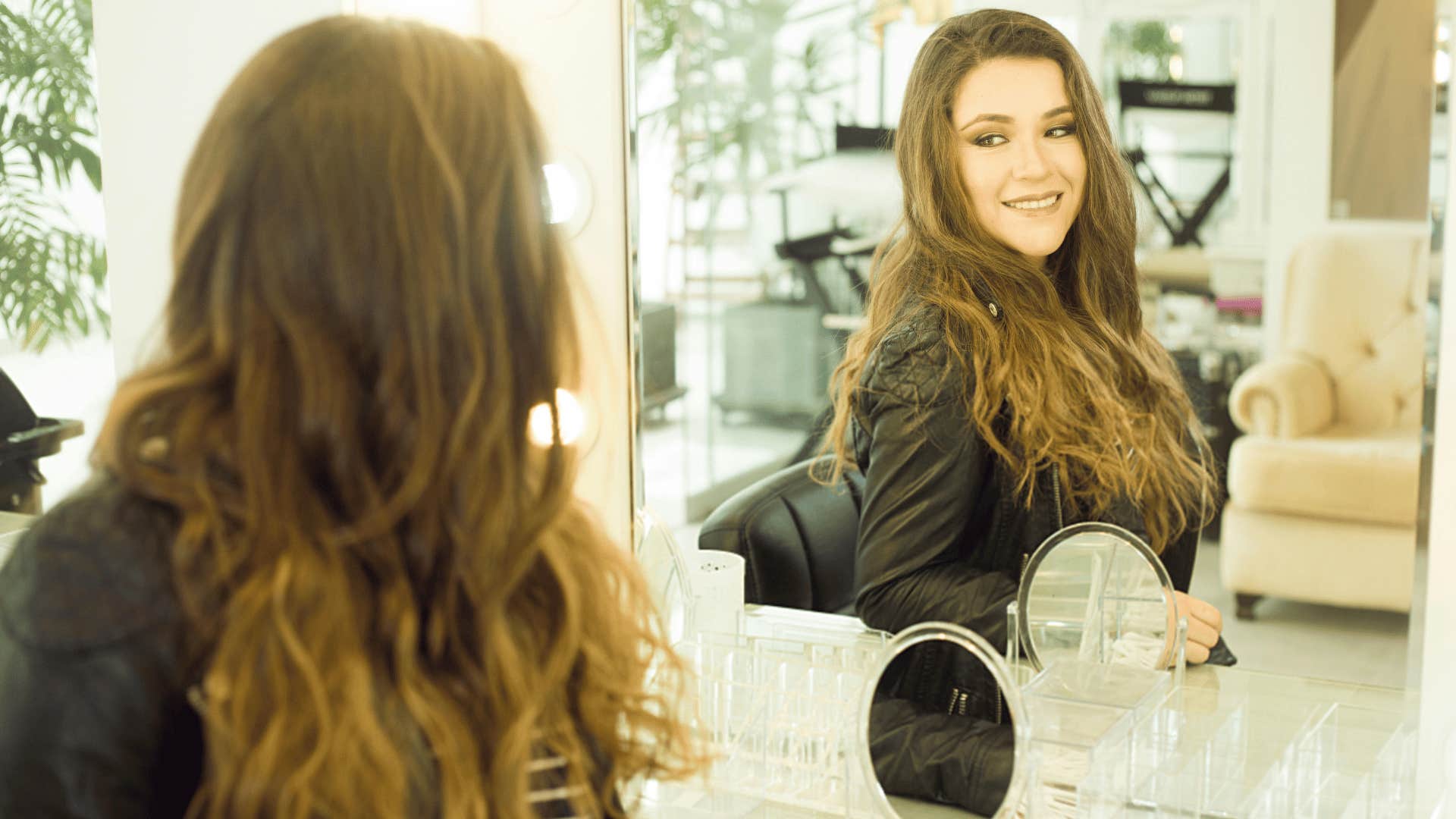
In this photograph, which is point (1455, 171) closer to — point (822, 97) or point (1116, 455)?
point (1116, 455)

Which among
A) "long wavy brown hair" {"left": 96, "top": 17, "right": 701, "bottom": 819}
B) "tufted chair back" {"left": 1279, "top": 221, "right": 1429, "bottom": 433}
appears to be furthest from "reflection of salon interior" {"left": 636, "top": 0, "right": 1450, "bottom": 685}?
"long wavy brown hair" {"left": 96, "top": 17, "right": 701, "bottom": 819}

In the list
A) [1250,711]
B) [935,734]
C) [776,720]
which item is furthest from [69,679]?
[1250,711]

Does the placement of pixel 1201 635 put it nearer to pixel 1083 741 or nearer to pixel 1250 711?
pixel 1250 711

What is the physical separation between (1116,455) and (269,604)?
1.00 metres

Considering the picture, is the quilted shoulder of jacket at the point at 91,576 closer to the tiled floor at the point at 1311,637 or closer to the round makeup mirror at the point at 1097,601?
the round makeup mirror at the point at 1097,601

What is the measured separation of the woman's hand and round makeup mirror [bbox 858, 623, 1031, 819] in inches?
9.2

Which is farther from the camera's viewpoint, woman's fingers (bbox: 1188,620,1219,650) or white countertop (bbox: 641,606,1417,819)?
woman's fingers (bbox: 1188,620,1219,650)

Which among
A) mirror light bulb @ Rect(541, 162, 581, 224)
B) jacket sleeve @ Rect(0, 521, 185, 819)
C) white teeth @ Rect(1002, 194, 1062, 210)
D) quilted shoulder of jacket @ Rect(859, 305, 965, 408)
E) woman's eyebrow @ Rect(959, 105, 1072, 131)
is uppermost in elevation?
woman's eyebrow @ Rect(959, 105, 1072, 131)

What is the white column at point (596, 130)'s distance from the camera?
6.11 ft

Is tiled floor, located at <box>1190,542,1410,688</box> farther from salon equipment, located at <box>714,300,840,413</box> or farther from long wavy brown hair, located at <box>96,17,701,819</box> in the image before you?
long wavy brown hair, located at <box>96,17,701,819</box>

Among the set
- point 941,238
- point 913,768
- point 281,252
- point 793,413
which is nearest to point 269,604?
point 281,252

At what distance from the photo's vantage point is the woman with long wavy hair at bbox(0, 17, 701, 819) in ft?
2.22

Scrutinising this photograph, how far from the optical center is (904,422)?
4.78 ft

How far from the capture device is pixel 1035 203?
143cm
